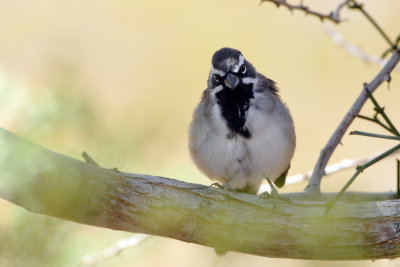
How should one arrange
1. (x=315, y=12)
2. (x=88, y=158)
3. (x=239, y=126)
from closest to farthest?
(x=88, y=158) → (x=315, y=12) → (x=239, y=126)

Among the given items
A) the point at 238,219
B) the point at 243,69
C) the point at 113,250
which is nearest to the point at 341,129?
the point at 243,69

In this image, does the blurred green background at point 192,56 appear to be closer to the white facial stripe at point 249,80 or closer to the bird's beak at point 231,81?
the white facial stripe at point 249,80

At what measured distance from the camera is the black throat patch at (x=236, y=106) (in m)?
3.14

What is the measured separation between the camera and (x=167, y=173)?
2805 millimetres

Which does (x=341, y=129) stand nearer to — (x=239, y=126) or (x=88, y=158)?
(x=239, y=126)

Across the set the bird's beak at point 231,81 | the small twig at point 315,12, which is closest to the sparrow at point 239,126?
the bird's beak at point 231,81

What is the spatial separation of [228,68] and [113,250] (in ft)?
4.20

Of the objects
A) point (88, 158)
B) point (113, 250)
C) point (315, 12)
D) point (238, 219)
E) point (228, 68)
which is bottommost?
point (113, 250)

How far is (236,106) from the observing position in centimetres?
316

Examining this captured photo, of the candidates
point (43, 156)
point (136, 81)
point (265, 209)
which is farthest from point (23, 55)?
point (43, 156)

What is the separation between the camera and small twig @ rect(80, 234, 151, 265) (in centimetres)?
158

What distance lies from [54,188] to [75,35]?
13.0 feet

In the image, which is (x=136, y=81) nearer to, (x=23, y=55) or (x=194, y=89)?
(x=194, y=89)

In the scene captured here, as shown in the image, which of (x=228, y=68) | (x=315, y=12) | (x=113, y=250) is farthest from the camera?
(x=228, y=68)
